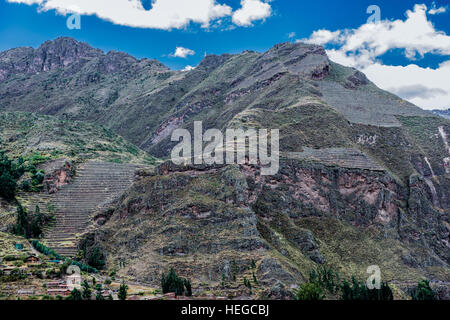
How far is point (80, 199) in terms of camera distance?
251 ft

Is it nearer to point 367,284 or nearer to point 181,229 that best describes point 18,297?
point 181,229

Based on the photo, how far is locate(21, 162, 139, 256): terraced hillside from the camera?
65625mm

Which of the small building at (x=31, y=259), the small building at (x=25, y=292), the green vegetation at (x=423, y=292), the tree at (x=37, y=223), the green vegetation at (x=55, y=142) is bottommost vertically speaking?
the green vegetation at (x=423, y=292)

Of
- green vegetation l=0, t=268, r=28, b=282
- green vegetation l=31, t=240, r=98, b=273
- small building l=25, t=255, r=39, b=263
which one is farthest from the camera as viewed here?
green vegetation l=31, t=240, r=98, b=273

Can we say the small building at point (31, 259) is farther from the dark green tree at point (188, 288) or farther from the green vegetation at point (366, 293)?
the green vegetation at point (366, 293)

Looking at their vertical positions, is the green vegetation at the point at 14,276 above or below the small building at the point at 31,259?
below

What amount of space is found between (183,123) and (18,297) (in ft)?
370

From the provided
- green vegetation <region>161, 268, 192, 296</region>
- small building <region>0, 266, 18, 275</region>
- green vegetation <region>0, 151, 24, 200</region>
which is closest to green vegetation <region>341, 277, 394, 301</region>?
green vegetation <region>161, 268, 192, 296</region>

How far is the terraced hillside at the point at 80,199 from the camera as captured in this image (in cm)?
6562

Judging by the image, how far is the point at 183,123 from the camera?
148625 millimetres

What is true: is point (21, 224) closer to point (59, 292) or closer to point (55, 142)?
point (59, 292)

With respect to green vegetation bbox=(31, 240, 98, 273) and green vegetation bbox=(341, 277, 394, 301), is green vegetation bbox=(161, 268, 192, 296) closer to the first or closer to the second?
green vegetation bbox=(31, 240, 98, 273)

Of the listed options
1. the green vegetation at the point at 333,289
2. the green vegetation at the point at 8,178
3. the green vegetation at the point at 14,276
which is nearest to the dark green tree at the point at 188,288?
the green vegetation at the point at 333,289

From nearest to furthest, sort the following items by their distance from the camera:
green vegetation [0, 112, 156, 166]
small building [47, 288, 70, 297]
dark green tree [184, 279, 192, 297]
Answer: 1. small building [47, 288, 70, 297]
2. dark green tree [184, 279, 192, 297]
3. green vegetation [0, 112, 156, 166]
